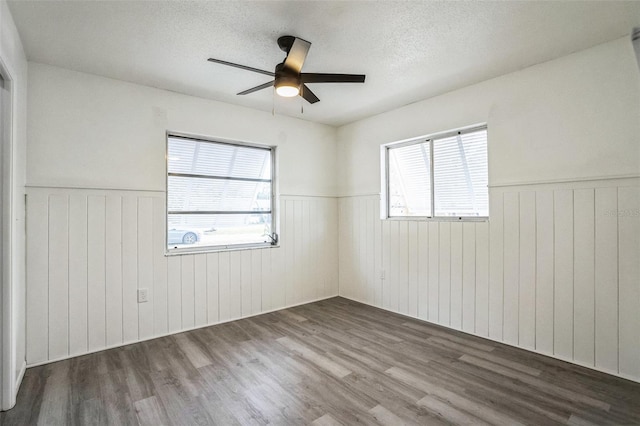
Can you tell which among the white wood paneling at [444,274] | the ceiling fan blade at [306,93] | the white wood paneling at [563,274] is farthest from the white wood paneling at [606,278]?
the ceiling fan blade at [306,93]

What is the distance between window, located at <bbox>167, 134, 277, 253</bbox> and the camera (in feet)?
11.6

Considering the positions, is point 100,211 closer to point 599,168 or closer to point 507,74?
point 507,74

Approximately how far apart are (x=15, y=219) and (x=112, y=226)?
86 centimetres

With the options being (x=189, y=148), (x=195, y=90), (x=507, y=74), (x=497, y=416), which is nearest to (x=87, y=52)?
(x=195, y=90)

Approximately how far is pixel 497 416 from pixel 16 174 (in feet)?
11.6

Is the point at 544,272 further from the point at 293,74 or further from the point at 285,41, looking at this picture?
the point at 285,41

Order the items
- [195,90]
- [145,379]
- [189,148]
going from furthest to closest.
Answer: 1. [189,148]
2. [195,90]
3. [145,379]

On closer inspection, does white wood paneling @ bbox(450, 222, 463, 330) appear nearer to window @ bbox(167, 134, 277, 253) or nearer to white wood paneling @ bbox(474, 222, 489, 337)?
white wood paneling @ bbox(474, 222, 489, 337)

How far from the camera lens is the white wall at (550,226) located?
2445 mm

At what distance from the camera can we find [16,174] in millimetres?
2271

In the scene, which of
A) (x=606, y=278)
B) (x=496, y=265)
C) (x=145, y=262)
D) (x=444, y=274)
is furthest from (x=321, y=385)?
(x=606, y=278)

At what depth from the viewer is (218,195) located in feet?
12.6

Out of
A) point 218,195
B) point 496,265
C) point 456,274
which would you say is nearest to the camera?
point 496,265

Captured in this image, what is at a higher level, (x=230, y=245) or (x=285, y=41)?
(x=285, y=41)
